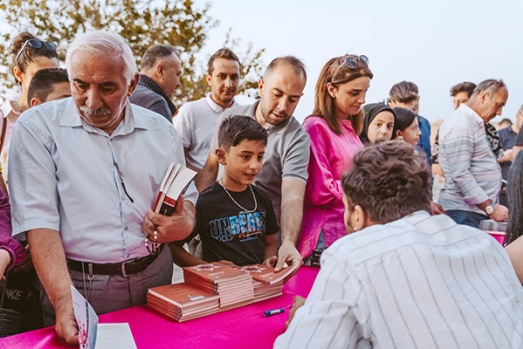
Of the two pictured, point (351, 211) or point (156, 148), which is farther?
point (156, 148)

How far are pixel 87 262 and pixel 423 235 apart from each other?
1.26 m

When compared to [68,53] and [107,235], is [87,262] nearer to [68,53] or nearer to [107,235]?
[107,235]

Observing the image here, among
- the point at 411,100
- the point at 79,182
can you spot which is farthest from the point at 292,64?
the point at 411,100

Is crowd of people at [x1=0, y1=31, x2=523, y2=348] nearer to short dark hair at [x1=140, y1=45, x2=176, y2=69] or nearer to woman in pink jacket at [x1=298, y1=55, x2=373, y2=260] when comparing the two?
woman in pink jacket at [x1=298, y1=55, x2=373, y2=260]

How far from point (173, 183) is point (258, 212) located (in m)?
0.84

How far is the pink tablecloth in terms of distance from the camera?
1.60 meters

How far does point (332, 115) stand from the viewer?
9.59 ft

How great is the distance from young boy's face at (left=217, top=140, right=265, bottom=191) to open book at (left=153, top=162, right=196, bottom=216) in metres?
0.72

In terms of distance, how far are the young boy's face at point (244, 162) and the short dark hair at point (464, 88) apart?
391 cm

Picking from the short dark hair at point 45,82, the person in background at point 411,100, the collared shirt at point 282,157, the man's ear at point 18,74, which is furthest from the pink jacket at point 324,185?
the person in background at point 411,100

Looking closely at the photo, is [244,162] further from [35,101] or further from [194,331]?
[35,101]

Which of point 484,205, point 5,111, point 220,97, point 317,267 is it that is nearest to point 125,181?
point 317,267

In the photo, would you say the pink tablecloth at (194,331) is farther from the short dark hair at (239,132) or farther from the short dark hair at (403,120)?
the short dark hair at (403,120)

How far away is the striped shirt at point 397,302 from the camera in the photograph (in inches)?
48.1
